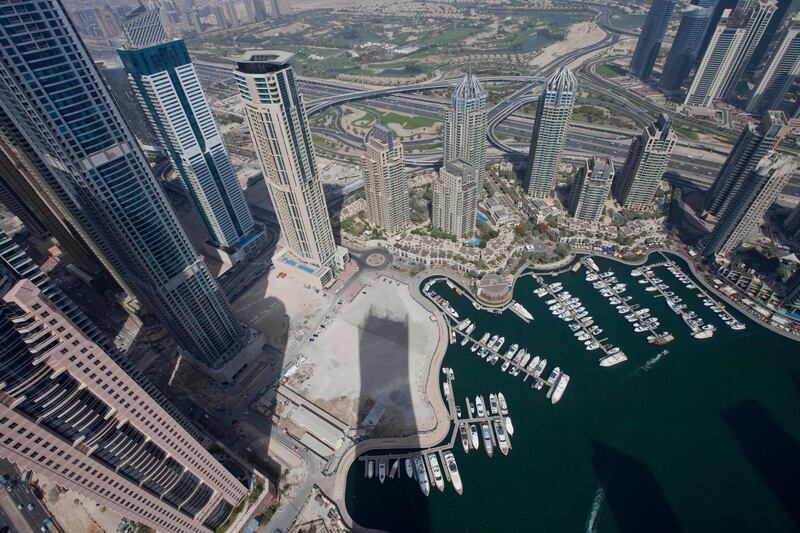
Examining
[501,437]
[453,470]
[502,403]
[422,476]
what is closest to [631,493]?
[501,437]

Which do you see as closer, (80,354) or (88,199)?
(80,354)

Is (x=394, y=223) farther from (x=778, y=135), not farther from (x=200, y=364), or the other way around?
(x=778, y=135)

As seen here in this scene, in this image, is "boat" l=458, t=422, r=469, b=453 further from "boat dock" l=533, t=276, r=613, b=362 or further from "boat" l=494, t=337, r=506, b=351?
"boat dock" l=533, t=276, r=613, b=362

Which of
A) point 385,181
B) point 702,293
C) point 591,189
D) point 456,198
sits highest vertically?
point 385,181

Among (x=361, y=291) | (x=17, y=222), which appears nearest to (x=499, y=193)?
(x=361, y=291)

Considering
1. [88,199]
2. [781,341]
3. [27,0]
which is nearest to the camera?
[27,0]

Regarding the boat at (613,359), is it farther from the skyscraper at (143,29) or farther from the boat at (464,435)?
the skyscraper at (143,29)

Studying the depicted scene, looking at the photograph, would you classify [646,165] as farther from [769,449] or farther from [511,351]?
[769,449]
